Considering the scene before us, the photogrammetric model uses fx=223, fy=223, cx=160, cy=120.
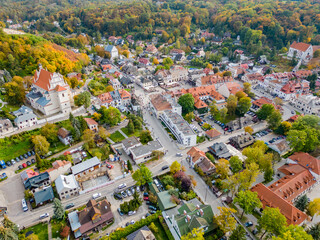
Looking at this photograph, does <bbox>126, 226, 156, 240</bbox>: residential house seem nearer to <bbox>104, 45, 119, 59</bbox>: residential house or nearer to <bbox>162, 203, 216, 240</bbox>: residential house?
<bbox>162, 203, 216, 240</bbox>: residential house

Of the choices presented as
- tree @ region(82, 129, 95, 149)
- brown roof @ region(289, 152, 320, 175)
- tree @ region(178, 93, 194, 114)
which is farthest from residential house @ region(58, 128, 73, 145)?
brown roof @ region(289, 152, 320, 175)

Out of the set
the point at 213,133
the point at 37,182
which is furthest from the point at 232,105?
the point at 37,182

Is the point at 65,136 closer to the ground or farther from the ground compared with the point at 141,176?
farther from the ground

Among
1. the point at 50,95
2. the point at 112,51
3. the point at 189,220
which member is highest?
the point at 50,95

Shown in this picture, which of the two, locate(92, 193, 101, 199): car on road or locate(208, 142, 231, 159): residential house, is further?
locate(208, 142, 231, 159): residential house

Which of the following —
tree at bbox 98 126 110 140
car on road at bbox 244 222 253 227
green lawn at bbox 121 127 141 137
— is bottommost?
car on road at bbox 244 222 253 227

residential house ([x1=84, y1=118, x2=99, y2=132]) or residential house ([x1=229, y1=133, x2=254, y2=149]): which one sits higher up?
residential house ([x1=84, y1=118, x2=99, y2=132])

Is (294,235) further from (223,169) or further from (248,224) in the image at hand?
(223,169)

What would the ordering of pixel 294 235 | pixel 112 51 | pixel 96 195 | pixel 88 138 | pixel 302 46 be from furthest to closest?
pixel 112 51, pixel 302 46, pixel 88 138, pixel 96 195, pixel 294 235
